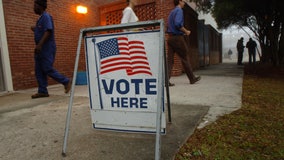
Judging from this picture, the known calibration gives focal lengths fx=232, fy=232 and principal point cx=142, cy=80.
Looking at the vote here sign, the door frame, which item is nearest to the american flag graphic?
the vote here sign

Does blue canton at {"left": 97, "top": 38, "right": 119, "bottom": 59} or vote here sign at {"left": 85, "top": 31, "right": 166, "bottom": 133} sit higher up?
blue canton at {"left": 97, "top": 38, "right": 119, "bottom": 59}

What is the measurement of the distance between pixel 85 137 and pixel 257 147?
5.48ft

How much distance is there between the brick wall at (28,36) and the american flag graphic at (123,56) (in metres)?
4.42

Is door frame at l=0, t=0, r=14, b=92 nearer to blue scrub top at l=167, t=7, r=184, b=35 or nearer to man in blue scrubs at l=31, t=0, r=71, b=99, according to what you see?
man in blue scrubs at l=31, t=0, r=71, b=99

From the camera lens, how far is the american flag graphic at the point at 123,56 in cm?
199

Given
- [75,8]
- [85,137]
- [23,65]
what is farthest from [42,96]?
[75,8]

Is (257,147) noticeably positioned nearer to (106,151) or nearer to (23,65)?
(106,151)

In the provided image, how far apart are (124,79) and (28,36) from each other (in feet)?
16.0

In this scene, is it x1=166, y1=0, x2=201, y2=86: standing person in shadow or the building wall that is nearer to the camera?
x1=166, y1=0, x2=201, y2=86: standing person in shadow

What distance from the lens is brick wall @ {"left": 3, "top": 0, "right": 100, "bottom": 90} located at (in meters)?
5.57

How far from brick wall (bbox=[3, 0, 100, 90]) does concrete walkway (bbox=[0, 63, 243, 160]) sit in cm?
185

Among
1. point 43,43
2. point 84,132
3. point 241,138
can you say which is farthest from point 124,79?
point 43,43

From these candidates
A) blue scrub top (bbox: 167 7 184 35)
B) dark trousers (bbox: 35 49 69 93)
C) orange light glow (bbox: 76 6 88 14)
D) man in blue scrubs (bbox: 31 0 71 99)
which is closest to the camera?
man in blue scrubs (bbox: 31 0 71 99)

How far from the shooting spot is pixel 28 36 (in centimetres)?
593
